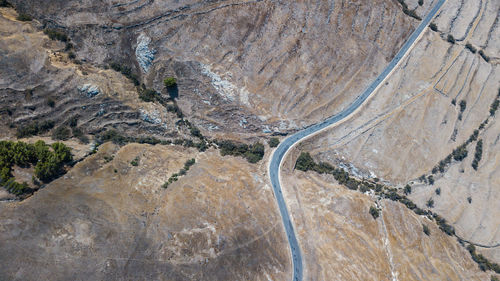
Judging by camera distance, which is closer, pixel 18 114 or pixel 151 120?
pixel 18 114

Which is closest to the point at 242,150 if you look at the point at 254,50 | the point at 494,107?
the point at 254,50

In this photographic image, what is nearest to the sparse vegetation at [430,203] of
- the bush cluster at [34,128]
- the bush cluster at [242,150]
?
the bush cluster at [242,150]

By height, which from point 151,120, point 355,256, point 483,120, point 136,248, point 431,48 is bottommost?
point 136,248

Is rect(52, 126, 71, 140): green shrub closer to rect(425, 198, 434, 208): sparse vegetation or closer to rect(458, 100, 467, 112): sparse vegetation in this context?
rect(425, 198, 434, 208): sparse vegetation

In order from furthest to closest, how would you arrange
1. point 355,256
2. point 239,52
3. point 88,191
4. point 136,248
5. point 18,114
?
point 239,52 < point 355,256 < point 18,114 < point 88,191 < point 136,248

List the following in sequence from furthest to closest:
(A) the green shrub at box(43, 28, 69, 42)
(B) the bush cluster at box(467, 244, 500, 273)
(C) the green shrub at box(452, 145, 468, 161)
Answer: (C) the green shrub at box(452, 145, 468, 161) → (B) the bush cluster at box(467, 244, 500, 273) → (A) the green shrub at box(43, 28, 69, 42)

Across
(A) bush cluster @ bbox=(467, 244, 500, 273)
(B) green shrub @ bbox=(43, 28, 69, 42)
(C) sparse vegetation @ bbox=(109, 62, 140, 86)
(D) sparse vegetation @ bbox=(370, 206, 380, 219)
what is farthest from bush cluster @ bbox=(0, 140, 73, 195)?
(A) bush cluster @ bbox=(467, 244, 500, 273)

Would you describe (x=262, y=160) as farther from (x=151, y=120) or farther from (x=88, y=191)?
(x=88, y=191)

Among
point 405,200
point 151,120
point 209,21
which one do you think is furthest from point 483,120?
point 151,120
